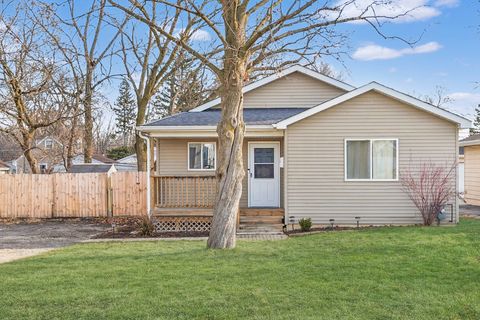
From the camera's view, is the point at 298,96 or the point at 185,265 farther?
the point at 298,96

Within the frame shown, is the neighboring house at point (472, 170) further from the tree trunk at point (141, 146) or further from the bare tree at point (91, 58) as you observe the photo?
the bare tree at point (91, 58)

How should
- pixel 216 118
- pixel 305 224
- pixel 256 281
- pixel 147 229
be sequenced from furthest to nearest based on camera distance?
pixel 216 118
pixel 305 224
pixel 147 229
pixel 256 281

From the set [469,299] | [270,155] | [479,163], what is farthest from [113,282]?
[479,163]

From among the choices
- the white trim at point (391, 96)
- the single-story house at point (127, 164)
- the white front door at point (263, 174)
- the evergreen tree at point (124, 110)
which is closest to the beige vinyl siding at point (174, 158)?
the white front door at point (263, 174)

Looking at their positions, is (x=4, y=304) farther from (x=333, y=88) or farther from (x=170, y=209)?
(x=333, y=88)

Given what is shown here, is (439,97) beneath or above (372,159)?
above

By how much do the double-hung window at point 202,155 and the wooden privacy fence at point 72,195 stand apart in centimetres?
275

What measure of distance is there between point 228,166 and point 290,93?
707cm

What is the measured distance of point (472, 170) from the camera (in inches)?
661

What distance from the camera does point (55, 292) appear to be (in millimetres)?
Answer: 5062

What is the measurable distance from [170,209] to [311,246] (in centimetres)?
464

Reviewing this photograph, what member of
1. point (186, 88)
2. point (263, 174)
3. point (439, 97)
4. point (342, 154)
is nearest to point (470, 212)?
point (342, 154)

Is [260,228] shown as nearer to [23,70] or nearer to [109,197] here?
[109,197]

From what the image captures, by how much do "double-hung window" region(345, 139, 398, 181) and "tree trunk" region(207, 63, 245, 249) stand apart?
441 cm
